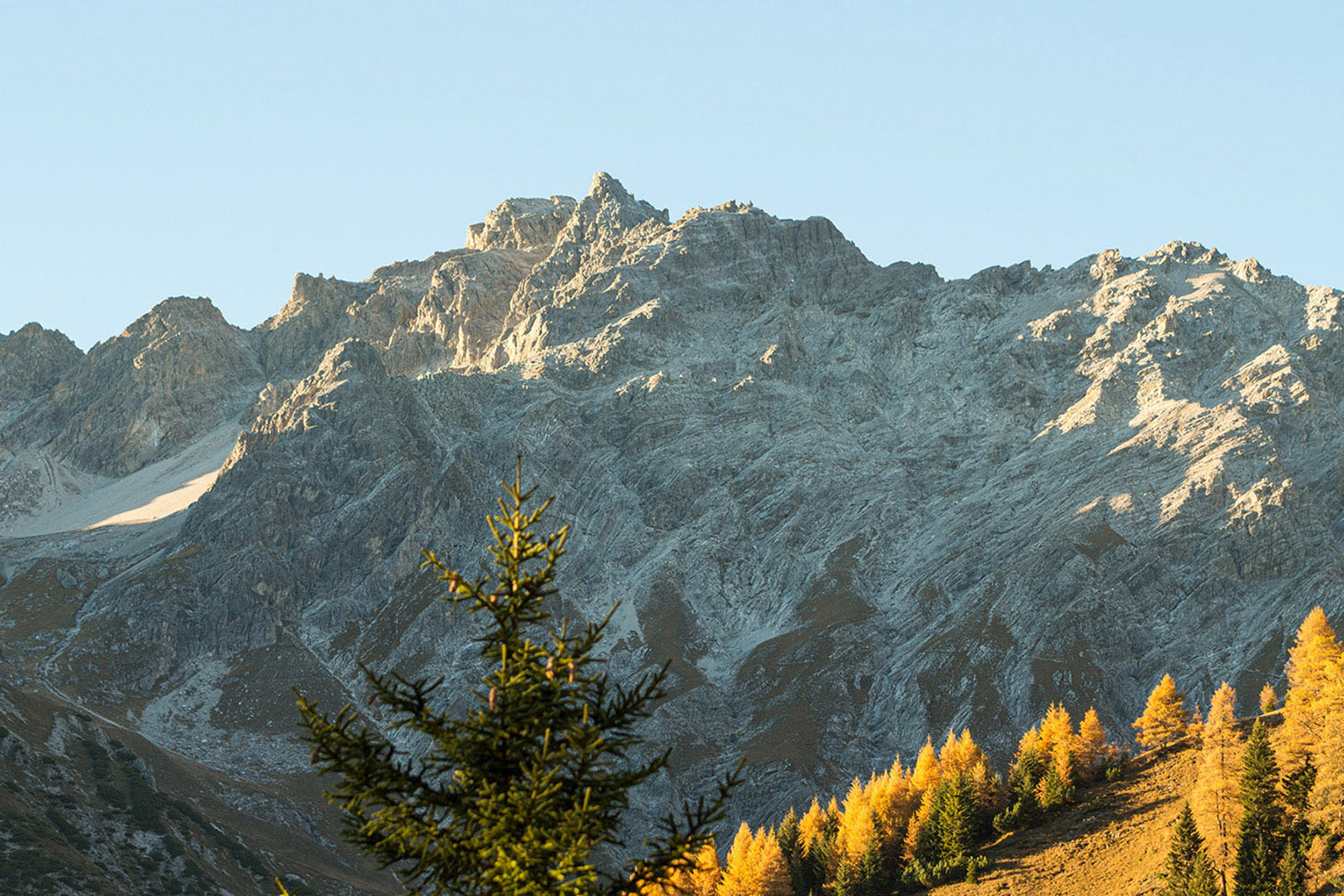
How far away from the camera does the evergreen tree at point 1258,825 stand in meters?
71.1

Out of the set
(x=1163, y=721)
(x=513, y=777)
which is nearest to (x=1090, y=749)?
(x=1163, y=721)

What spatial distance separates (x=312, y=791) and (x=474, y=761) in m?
183

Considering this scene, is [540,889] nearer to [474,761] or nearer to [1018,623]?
[474,761]

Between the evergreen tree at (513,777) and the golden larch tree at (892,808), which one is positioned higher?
the evergreen tree at (513,777)

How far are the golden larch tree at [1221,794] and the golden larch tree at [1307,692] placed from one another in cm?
325

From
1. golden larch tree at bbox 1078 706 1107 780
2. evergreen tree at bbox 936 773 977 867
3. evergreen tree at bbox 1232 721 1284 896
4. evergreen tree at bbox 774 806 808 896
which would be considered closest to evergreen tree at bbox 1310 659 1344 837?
evergreen tree at bbox 1232 721 1284 896

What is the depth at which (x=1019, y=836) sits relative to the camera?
94.1 m

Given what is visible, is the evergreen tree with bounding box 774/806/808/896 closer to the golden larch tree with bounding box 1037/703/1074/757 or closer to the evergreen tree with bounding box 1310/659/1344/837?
the golden larch tree with bounding box 1037/703/1074/757

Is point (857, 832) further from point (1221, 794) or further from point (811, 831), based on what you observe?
point (1221, 794)

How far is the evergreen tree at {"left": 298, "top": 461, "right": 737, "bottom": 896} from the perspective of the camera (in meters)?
18.2

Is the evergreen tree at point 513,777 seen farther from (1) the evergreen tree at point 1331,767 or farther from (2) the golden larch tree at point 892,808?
(2) the golden larch tree at point 892,808

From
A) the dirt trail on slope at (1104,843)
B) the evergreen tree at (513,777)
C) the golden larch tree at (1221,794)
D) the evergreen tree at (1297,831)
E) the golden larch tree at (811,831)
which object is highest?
the evergreen tree at (513,777)

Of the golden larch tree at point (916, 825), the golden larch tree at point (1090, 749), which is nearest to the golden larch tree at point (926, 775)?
the golden larch tree at point (916, 825)

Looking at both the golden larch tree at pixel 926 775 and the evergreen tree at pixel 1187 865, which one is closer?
the evergreen tree at pixel 1187 865
